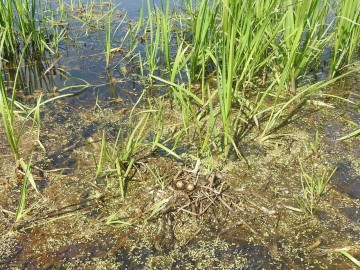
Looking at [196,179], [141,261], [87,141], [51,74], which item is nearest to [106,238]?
[141,261]

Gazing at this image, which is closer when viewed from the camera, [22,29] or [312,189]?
[312,189]

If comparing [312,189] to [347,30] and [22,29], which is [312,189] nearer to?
[347,30]

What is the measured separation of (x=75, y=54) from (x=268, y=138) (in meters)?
1.45

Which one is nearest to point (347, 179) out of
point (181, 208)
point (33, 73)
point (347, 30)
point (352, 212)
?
point (352, 212)

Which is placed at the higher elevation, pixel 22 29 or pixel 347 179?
pixel 22 29

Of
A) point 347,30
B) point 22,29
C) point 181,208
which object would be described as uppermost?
point 347,30

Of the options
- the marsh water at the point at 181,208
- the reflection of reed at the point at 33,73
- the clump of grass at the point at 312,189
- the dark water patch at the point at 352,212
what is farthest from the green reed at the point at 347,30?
the reflection of reed at the point at 33,73

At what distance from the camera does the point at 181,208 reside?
1332 millimetres

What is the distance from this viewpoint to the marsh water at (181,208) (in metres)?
1.19

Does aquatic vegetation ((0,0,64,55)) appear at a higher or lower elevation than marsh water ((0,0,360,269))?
higher

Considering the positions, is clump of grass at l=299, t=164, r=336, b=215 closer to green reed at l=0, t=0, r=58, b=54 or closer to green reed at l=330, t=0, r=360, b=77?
green reed at l=330, t=0, r=360, b=77

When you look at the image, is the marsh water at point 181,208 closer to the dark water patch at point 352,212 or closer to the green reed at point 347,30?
the dark water patch at point 352,212

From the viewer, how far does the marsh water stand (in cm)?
119

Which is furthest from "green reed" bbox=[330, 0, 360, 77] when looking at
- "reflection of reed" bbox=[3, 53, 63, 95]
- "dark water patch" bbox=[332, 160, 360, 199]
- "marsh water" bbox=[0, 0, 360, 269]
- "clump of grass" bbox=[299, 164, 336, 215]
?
"reflection of reed" bbox=[3, 53, 63, 95]
